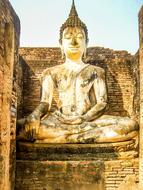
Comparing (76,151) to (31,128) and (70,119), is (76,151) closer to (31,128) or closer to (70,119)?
(70,119)

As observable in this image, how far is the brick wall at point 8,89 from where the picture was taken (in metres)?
4.96

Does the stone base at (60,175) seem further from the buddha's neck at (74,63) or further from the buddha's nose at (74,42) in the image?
the buddha's nose at (74,42)

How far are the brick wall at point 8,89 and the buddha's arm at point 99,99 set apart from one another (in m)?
1.34

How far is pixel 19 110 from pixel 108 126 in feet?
10.6

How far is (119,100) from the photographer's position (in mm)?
8945

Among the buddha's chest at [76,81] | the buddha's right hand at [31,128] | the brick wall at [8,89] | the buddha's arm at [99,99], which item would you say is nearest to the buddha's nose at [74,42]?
the buddha's chest at [76,81]

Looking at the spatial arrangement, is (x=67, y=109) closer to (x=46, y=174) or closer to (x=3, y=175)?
(x=46, y=174)

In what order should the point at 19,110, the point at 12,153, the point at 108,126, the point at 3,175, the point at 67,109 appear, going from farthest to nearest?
the point at 19,110 < the point at 67,109 < the point at 108,126 < the point at 12,153 < the point at 3,175

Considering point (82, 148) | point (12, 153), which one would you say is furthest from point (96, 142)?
point (12, 153)

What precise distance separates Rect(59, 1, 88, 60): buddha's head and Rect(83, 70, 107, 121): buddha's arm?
2.11ft

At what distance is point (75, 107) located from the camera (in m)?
6.55

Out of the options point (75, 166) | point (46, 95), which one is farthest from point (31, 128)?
point (46, 95)

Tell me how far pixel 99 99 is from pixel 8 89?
6.47 ft

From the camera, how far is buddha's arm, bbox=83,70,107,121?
618cm
